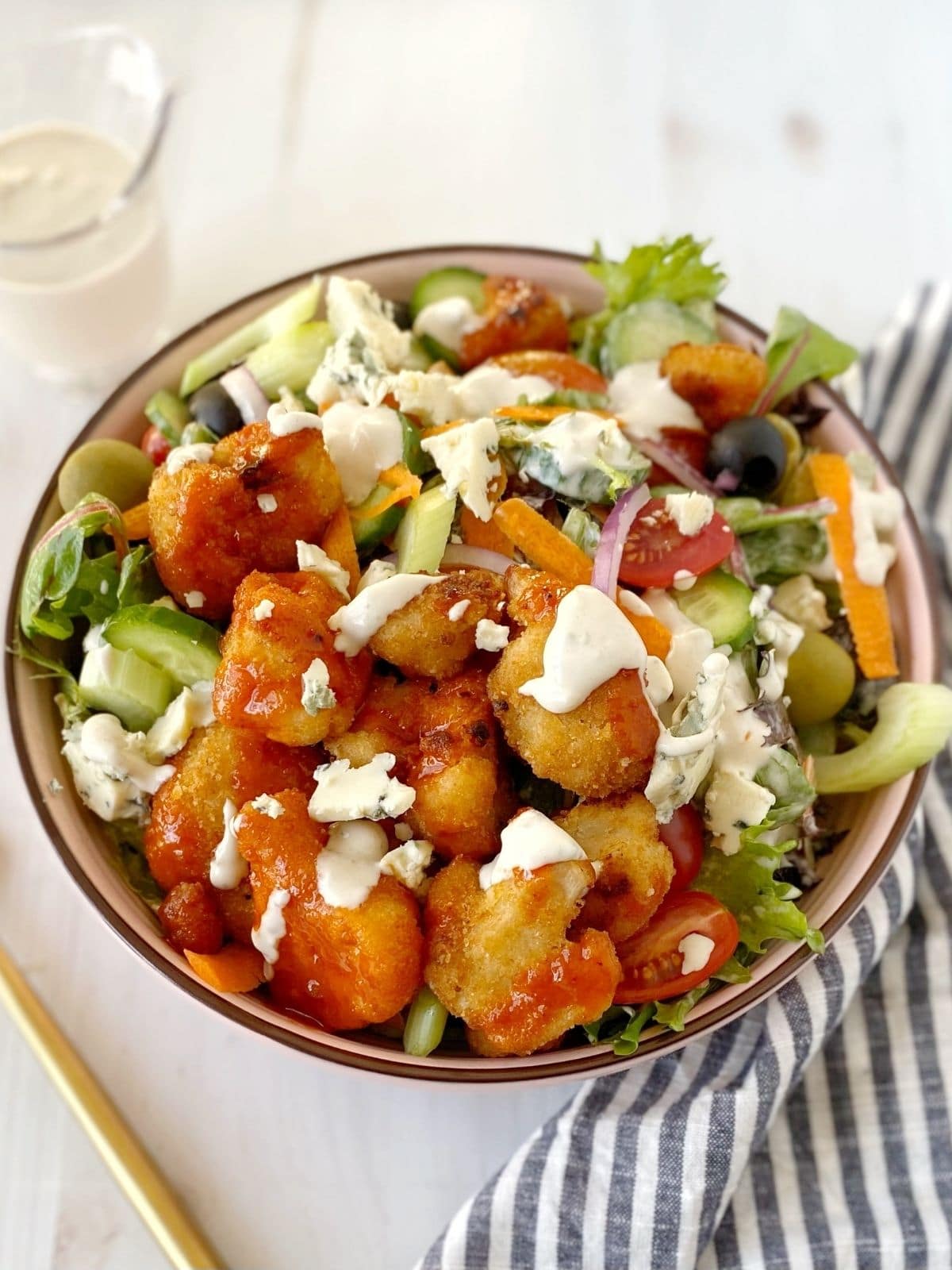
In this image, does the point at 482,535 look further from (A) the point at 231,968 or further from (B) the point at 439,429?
(A) the point at 231,968

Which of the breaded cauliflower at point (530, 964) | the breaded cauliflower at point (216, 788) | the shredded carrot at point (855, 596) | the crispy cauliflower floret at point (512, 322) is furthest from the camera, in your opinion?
the crispy cauliflower floret at point (512, 322)

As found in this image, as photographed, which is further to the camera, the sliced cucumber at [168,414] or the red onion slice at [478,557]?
the sliced cucumber at [168,414]

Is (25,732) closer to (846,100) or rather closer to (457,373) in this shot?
(457,373)

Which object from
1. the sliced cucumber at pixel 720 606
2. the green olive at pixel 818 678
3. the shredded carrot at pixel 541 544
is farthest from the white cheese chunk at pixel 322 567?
the green olive at pixel 818 678

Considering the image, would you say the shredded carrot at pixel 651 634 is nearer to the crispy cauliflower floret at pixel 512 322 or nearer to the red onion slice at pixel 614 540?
the red onion slice at pixel 614 540

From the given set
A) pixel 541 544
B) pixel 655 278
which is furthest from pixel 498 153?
pixel 541 544
